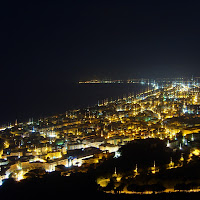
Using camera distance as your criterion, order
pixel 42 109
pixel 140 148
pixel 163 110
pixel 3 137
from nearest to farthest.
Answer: pixel 140 148 → pixel 3 137 → pixel 163 110 → pixel 42 109

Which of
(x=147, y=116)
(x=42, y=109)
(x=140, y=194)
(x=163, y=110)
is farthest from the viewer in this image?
(x=42, y=109)

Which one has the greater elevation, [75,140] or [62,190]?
[75,140]

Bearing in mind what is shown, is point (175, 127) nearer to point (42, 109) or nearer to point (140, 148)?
point (140, 148)

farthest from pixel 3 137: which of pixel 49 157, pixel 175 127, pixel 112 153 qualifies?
pixel 175 127

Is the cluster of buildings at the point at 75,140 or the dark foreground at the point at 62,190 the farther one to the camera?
the cluster of buildings at the point at 75,140

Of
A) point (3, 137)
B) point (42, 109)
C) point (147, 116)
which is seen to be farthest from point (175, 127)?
point (42, 109)

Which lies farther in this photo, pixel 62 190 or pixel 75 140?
pixel 75 140

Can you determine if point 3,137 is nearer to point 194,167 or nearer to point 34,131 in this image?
point 34,131

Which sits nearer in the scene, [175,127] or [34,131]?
[175,127]

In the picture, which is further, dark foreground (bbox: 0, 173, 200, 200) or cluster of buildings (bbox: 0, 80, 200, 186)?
cluster of buildings (bbox: 0, 80, 200, 186)
